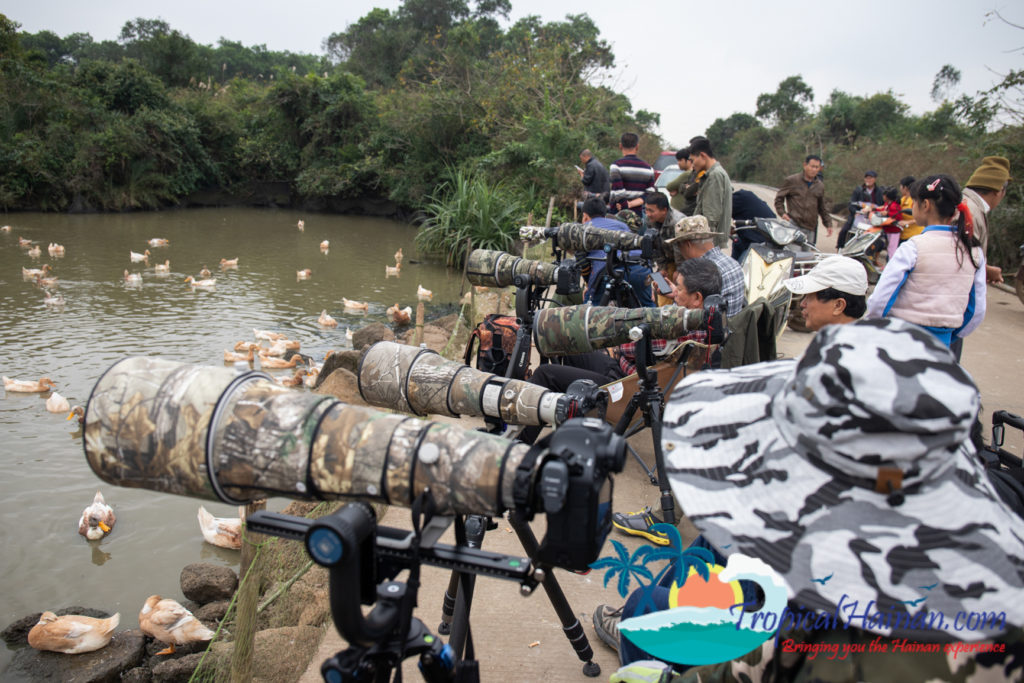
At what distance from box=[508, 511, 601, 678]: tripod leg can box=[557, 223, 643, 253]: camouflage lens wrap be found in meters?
1.87

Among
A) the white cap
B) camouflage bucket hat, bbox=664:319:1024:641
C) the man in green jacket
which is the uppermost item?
the man in green jacket

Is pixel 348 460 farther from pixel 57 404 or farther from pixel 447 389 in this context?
pixel 57 404

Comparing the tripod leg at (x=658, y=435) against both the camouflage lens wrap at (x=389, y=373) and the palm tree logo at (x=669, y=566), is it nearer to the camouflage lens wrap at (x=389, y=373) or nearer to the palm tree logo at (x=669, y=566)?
the palm tree logo at (x=669, y=566)

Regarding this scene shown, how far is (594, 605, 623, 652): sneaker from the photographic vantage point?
229 centimetres

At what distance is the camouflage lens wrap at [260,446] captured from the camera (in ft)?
3.64

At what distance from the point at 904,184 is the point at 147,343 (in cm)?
777

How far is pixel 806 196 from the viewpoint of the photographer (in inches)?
267

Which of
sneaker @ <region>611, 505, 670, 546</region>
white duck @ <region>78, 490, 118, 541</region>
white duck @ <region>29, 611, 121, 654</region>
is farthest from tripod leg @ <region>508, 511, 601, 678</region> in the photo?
white duck @ <region>78, 490, 118, 541</region>

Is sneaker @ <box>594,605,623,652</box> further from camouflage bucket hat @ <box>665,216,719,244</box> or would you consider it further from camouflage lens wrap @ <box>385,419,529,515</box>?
camouflage bucket hat @ <box>665,216,719,244</box>

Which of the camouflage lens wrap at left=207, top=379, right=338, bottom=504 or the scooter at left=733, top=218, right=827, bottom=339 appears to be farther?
the scooter at left=733, top=218, right=827, bottom=339

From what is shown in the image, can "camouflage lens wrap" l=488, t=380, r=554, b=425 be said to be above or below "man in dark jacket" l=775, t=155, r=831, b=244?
below

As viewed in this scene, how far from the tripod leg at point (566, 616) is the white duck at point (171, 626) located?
1911 millimetres

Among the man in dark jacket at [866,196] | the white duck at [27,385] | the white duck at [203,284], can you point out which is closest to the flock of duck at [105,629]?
the white duck at [27,385]

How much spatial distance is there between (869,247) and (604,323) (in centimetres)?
439
